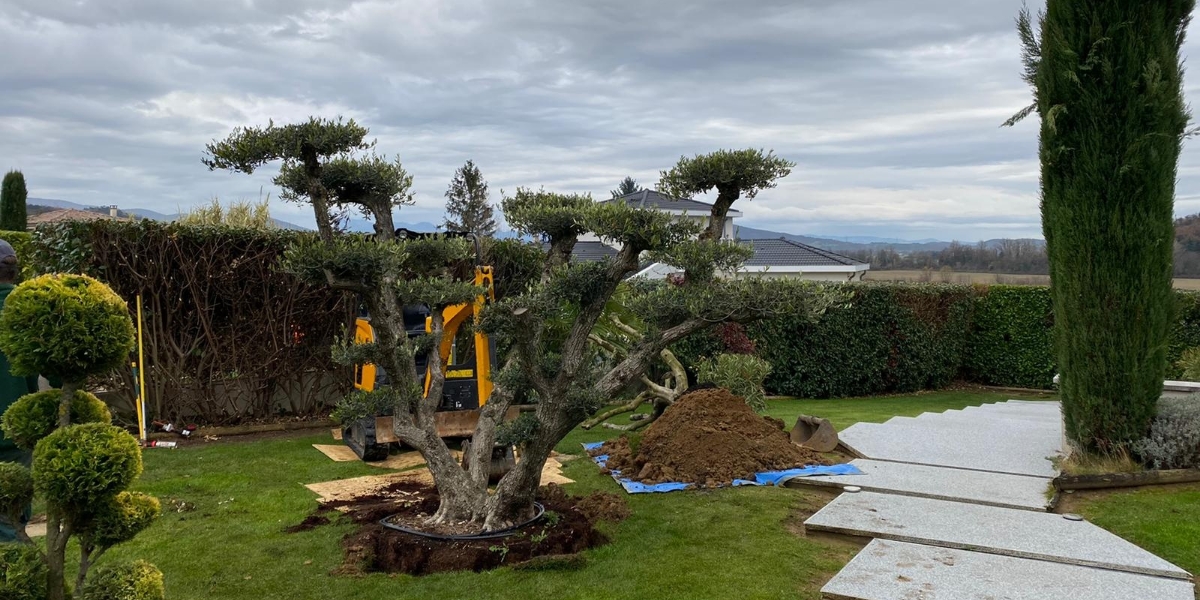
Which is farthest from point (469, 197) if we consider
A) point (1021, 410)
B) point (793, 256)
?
point (1021, 410)

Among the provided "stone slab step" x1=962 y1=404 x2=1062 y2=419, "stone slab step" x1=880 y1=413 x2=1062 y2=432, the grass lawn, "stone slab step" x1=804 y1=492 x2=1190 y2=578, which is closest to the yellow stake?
the grass lawn

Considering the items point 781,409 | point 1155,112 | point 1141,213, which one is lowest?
point 781,409

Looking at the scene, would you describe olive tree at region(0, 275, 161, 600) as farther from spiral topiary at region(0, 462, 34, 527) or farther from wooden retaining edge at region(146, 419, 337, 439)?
wooden retaining edge at region(146, 419, 337, 439)

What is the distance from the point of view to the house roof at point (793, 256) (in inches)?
878

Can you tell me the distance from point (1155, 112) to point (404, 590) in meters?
6.78

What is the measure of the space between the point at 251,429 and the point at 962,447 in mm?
7873

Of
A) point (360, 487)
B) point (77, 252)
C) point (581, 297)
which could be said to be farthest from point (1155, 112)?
point (77, 252)

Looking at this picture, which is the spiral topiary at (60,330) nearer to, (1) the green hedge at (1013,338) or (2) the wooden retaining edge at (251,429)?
(2) the wooden retaining edge at (251,429)

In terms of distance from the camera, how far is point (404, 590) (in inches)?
171

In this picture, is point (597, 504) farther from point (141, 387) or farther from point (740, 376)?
point (141, 387)

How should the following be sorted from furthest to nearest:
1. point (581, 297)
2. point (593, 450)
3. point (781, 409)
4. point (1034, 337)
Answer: point (1034, 337) → point (781, 409) → point (593, 450) → point (581, 297)

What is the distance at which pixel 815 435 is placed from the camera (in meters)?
7.98

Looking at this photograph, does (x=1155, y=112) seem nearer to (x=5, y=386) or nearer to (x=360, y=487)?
(x=360, y=487)

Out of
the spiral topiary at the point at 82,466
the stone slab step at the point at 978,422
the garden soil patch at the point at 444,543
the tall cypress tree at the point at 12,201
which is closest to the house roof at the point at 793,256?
the stone slab step at the point at 978,422
